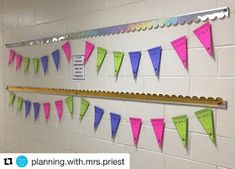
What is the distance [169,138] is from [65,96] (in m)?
0.90

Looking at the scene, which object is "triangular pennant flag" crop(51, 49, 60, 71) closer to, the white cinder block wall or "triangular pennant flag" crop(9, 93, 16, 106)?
the white cinder block wall

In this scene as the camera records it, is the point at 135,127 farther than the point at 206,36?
Yes

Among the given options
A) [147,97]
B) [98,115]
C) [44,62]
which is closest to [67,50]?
[44,62]

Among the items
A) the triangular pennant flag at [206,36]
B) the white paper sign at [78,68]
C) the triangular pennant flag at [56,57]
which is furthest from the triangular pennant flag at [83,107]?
the triangular pennant flag at [206,36]

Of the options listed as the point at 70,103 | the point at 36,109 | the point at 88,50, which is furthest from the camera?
the point at 36,109

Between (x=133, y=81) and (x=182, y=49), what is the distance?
1.19 feet

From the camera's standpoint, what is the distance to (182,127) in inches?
54.4

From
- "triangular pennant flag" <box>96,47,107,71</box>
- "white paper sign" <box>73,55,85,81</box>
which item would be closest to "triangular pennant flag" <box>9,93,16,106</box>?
"white paper sign" <box>73,55,85,81</box>

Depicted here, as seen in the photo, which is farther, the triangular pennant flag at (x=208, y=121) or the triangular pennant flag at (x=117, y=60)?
the triangular pennant flag at (x=117, y=60)

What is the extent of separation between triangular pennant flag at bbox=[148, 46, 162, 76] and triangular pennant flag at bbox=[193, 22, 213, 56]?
9.2 inches

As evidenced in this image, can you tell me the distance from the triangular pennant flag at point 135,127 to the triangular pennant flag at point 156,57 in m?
0.30

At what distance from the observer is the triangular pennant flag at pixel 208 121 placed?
1.28 meters

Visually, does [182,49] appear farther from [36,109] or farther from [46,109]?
[36,109]

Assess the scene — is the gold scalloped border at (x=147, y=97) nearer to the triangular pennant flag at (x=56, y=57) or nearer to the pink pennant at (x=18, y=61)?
the triangular pennant flag at (x=56, y=57)
